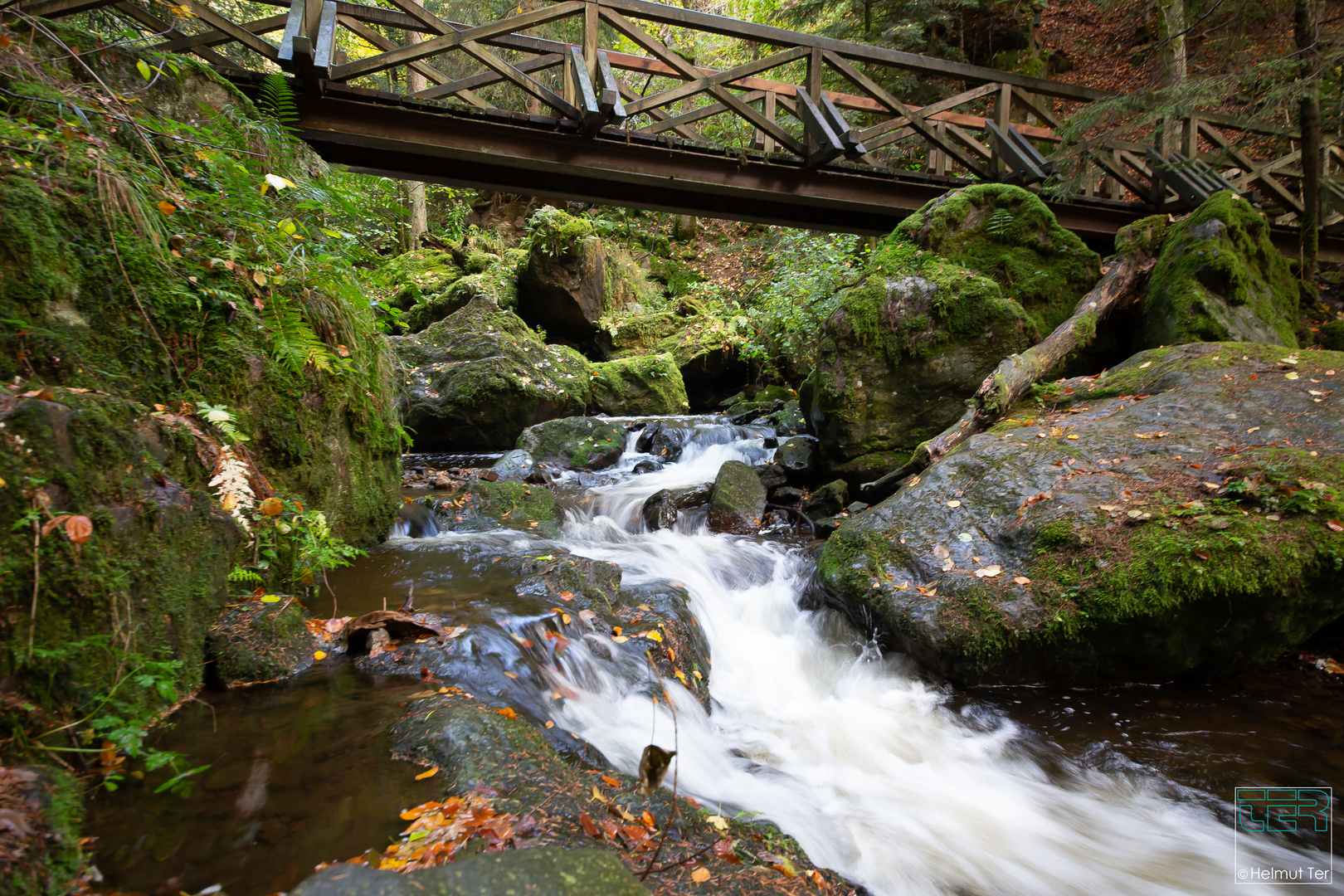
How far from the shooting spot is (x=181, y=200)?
11.7 feet

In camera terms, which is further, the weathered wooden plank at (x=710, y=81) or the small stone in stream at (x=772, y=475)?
the small stone in stream at (x=772, y=475)

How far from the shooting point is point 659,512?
6953 millimetres

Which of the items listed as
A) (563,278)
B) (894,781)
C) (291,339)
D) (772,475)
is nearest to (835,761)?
(894,781)

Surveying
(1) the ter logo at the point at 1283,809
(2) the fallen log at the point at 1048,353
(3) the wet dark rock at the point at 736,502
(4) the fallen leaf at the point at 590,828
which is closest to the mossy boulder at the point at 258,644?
(4) the fallen leaf at the point at 590,828

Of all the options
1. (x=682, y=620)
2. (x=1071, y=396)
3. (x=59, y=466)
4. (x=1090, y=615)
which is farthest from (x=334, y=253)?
(x=1071, y=396)

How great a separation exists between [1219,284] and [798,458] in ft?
16.7

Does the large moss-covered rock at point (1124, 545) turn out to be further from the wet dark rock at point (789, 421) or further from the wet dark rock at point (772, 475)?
the wet dark rock at point (789, 421)

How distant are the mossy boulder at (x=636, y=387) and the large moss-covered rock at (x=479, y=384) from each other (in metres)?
Result: 0.72

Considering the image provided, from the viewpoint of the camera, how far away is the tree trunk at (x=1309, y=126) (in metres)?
7.71

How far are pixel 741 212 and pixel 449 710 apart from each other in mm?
8218

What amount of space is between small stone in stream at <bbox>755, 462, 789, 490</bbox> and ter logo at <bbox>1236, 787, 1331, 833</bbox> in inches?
206

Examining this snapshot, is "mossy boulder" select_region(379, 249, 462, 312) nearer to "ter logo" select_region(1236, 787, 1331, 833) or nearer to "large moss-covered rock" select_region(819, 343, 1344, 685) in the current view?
"large moss-covered rock" select_region(819, 343, 1344, 685)

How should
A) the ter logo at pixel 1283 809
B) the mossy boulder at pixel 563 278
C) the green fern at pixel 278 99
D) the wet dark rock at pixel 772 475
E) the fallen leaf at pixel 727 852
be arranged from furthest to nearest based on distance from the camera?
the mossy boulder at pixel 563 278 → the wet dark rock at pixel 772 475 → the green fern at pixel 278 99 → the ter logo at pixel 1283 809 → the fallen leaf at pixel 727 852

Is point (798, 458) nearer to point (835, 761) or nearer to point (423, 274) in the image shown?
point (835, 761)
